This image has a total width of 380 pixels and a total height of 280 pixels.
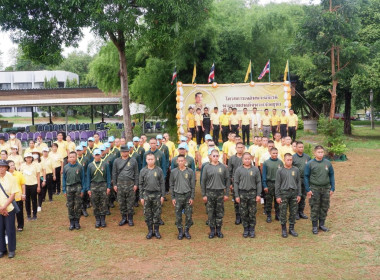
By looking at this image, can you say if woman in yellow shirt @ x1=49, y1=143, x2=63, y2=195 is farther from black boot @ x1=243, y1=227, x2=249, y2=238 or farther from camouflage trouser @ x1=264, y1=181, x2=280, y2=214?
camouflage trouser @ x1=264, y1=181, x2=280, y2=214

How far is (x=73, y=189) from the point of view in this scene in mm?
8359

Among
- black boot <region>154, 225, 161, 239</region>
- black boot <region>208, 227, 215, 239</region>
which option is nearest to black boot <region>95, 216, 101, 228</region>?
black boot <region>154, 225, 161, 239</region>

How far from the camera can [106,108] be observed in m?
60.7

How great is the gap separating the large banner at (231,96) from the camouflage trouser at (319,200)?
9.96 meters

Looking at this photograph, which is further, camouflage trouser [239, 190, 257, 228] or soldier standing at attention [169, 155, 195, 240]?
camouflage trouser [239, 190, 257, 228]

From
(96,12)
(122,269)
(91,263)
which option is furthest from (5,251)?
(96,12)

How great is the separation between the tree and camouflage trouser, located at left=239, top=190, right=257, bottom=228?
7.60 meters

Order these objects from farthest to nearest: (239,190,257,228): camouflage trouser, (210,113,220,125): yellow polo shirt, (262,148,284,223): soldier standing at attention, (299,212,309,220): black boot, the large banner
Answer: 1. the large banner
2. (210,113,220,125): yellow polo shirt
3. (299,212,309,220): black boot
4. (262,148,284,223): soldier standing at attention
5. (239,190,257,228): camouflage trouser

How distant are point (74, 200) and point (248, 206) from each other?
3776 mm

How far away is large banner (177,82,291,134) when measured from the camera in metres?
17.5

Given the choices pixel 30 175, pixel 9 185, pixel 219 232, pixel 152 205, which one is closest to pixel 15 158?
pixel 30 175

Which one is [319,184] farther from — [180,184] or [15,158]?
[15,158]

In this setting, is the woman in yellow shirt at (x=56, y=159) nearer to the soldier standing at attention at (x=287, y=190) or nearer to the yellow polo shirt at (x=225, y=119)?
the soldier standing at attention at (x=287, y=190)

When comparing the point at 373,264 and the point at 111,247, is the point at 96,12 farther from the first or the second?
the point at 373,264
